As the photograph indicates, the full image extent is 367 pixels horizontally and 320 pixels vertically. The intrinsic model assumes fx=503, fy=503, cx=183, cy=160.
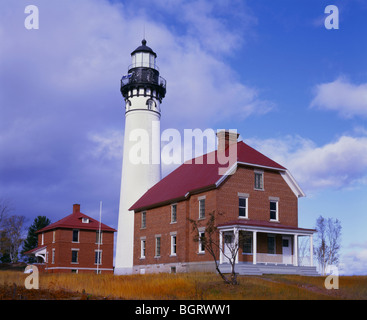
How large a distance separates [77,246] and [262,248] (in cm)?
2806

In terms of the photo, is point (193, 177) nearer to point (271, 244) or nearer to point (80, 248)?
point (271, 244)

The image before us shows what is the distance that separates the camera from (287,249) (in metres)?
36.3

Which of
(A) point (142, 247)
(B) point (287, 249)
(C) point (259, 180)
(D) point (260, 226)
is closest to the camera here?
(D) point (260, 226)

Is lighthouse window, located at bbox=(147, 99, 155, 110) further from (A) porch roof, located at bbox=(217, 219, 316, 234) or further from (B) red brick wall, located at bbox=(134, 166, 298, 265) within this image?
(A) porch roof, located at bbox=(217, 219, 316, 234)

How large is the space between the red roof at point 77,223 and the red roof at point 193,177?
13.6 m

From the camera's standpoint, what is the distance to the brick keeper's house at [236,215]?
3359 cm

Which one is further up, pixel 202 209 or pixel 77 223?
pixel 202 209

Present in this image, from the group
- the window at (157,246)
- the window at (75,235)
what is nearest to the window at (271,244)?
the window at (157,246)

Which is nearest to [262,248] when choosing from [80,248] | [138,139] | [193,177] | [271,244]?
[271,244]

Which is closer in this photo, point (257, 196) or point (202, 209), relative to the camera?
point (202, 209)

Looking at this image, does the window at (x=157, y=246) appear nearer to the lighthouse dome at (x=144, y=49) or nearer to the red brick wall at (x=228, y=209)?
the red brick wall at (x=228, y=209)

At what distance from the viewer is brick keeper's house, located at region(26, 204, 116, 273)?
55.6 m
